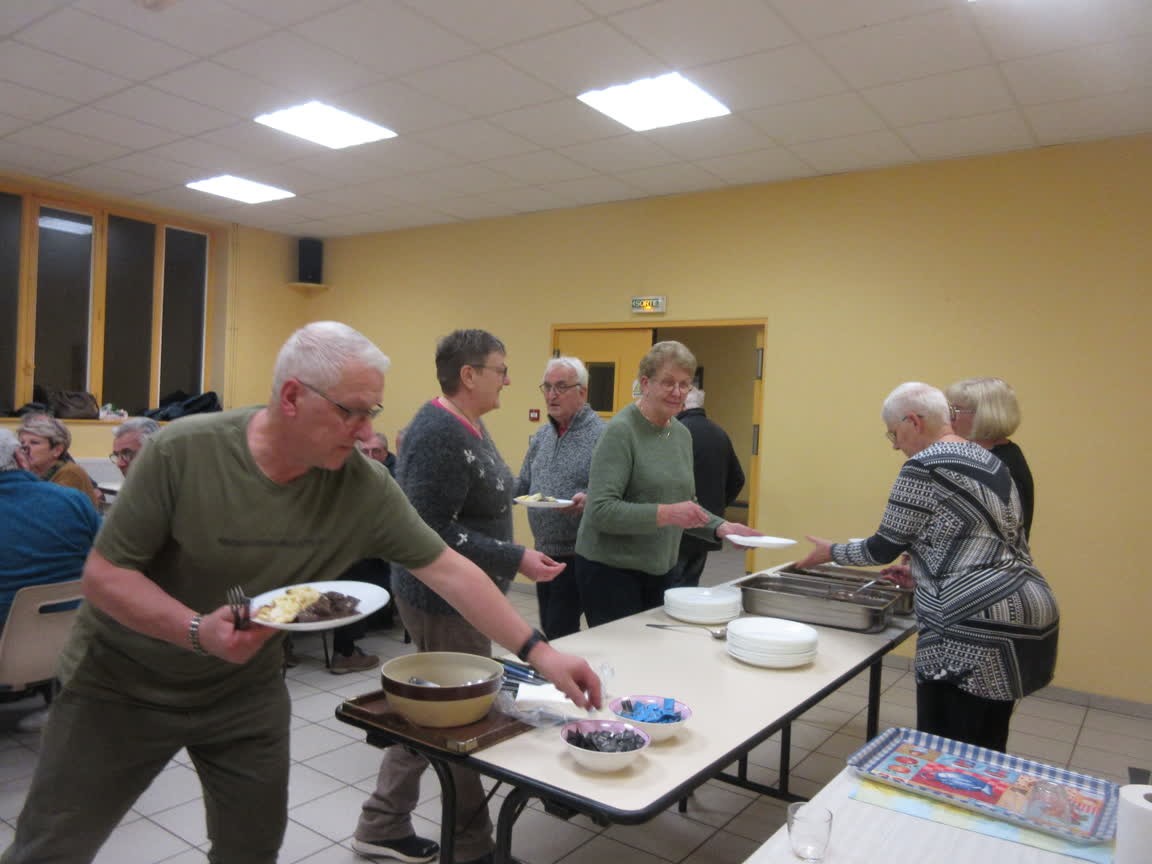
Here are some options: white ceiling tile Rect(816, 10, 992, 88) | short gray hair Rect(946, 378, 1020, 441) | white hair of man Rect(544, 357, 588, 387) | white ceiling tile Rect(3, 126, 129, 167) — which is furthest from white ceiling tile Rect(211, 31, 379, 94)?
short gray hair Rect(946, 378, 1020, 441)

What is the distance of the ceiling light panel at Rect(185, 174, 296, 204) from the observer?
5969 mm

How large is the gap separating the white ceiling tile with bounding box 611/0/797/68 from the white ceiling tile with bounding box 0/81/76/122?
3.23 metres

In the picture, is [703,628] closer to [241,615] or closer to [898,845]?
[898,845]

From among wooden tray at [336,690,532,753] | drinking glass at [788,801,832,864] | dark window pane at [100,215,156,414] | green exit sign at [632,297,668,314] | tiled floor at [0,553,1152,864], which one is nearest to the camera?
drinking glass at [788,801,832,864]

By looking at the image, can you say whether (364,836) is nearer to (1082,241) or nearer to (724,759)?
(724,759)

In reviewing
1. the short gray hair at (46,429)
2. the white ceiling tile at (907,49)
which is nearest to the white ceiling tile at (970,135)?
the white ceiling tile at (907,49)

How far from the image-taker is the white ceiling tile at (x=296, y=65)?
3611 mm

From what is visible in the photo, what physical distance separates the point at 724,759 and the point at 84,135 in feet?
17.8

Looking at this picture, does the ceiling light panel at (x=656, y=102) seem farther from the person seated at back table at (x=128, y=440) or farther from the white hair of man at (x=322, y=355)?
the white hair of man at (x=322, y=355)

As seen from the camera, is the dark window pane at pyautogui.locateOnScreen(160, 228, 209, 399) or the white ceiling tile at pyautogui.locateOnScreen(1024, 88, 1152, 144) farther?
the dark window pane at pyautogui.locateOnScreen(160, 228, 209, 399)

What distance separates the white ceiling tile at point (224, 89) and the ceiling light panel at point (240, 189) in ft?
5.08

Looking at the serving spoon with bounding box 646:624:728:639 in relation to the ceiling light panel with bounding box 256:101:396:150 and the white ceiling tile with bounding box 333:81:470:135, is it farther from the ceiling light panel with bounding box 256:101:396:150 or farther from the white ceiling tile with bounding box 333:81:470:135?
the ceiling light panel with bounding box 256:101:396:150

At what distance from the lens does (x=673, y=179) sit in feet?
17.4

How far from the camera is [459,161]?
16.9 ft
